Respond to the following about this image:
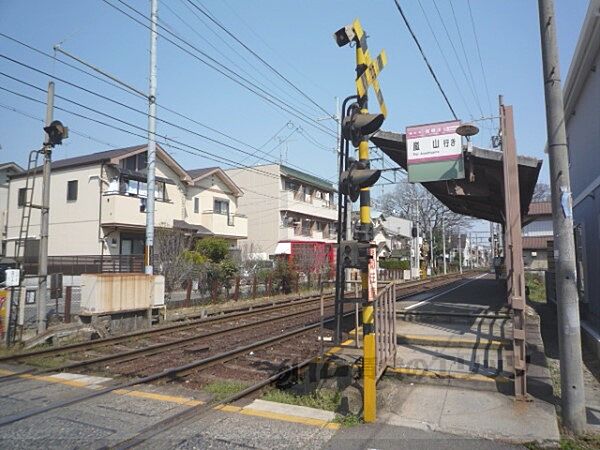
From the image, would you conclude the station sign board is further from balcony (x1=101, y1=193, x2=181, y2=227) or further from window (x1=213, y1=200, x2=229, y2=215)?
window (x1=213, y1=200, x2=229, y2=215)

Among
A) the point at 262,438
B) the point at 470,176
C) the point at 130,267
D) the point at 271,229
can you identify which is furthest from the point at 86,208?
the point at 262,438

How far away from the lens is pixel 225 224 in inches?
1378

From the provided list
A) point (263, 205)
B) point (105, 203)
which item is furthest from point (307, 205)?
point (105, 203)

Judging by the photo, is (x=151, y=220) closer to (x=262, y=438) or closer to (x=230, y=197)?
(x=262, y=438)

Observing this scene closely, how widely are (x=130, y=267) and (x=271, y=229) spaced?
19.0 metres

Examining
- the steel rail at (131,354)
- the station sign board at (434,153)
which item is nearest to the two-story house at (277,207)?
the steel rail at (131,354)

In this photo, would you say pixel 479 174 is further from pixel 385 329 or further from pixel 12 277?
pixel 12 277

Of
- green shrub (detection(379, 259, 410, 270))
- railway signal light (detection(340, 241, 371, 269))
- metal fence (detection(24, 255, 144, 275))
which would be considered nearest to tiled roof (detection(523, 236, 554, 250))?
green shrub (detection(379, 259, 410, 270))

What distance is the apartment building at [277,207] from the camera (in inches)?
1666

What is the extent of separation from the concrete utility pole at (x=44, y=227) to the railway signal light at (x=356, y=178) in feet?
30.2

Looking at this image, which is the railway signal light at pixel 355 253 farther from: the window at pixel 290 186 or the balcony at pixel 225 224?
the window at pixel 290 186

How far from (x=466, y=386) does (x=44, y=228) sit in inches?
417

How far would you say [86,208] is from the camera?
26.6 meters

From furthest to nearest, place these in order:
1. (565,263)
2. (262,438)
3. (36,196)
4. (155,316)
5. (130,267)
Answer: (36,196)
(130,267)
(155,316)
(565,263)
(262,438)
